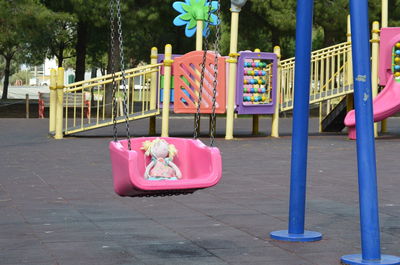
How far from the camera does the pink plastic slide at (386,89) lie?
1970 centimetres

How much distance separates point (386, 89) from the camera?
794 inches

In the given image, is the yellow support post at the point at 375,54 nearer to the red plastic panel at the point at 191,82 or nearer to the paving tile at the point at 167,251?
the red plastic panel at the point at 191,82

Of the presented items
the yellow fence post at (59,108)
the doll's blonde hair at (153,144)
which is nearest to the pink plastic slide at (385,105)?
the yellow fence post at (59,108)

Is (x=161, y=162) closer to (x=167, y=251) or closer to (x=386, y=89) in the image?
(x=167, y=251)

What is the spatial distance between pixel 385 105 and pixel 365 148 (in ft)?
45.5

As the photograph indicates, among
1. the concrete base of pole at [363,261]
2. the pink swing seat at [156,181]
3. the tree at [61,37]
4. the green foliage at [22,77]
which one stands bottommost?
the concrete base of pole at [363,261]

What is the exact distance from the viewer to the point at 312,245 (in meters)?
6.91

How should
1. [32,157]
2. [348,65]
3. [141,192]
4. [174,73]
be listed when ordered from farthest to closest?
1. [348,65]
2. [174,73]
3. [32,157]
4. [141,192]

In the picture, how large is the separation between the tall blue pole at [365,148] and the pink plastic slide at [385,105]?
1338 centimetres

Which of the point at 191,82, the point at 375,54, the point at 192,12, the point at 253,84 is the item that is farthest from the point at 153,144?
the point at 192,12

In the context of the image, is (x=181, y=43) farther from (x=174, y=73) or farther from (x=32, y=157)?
(x=32, y=157)

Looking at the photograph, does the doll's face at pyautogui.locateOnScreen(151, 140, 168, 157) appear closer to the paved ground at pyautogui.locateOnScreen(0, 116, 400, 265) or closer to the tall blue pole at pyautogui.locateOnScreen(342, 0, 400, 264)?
the paved ground at pyautogui.locateOnScreen(0, 116, 400, 265)

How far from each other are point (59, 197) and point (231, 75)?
1073 cm

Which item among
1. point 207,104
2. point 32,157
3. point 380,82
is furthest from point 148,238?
point 380,82
